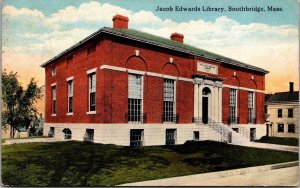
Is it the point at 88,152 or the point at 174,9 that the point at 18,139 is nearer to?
the point at 88,152

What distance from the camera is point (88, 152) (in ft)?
37.5

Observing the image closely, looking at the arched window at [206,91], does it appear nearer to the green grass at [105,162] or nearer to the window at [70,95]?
the green grass at [105,162]

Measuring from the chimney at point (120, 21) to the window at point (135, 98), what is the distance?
2.96 m

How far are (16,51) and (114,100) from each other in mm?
4417

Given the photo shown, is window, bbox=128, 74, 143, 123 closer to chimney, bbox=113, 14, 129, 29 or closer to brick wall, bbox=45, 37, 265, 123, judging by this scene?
brick wall, bbox=45, 37, 265, 123

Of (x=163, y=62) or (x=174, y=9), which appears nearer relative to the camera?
(x=174, y=9)

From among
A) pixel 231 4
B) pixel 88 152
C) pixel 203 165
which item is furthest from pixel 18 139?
pixel 231 4

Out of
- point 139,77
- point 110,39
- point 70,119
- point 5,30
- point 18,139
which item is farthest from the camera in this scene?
point 70,119

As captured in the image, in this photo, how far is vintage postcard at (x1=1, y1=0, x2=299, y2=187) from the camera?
10.8 meters

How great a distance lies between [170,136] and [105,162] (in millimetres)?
5378

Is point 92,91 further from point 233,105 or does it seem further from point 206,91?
point 233,105

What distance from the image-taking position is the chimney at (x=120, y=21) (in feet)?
37.3

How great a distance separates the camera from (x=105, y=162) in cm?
1087

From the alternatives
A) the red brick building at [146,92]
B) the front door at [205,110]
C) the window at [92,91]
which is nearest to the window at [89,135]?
the red brick building at [146,92]
